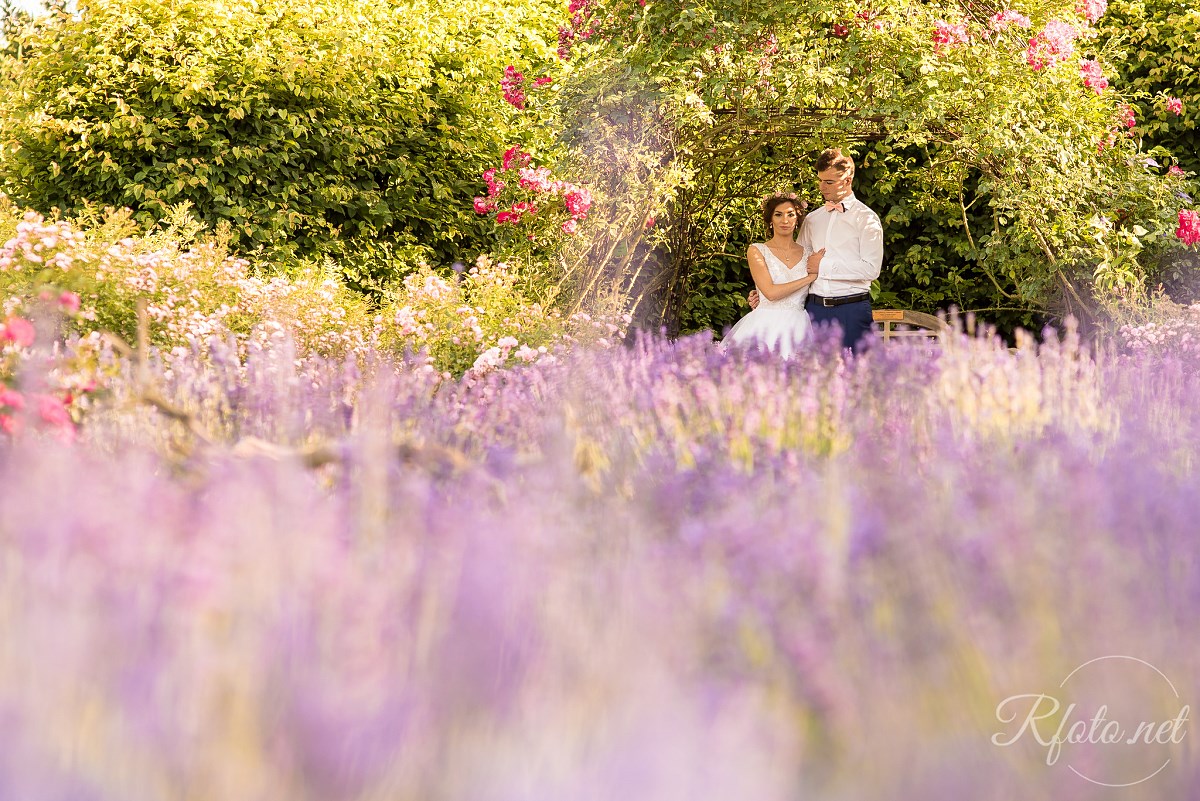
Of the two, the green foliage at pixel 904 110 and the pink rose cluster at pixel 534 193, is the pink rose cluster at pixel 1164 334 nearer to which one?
the green foliage at pixel 904 110

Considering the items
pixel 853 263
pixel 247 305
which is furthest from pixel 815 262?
pixel 247 305

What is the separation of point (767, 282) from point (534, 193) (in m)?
1.50

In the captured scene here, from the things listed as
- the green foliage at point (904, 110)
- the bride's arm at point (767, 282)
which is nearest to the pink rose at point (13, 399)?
the green foliage at point (904, 110)

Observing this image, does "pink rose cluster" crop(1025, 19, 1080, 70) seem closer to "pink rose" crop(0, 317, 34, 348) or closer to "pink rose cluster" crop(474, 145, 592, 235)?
"pink rose cluster" crop(474, 145, 592, 235)

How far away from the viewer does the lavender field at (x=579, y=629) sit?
0.99m

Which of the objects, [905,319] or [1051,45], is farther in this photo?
[905,319]

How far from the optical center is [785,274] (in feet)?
19.8

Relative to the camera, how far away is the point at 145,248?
20.0 feet

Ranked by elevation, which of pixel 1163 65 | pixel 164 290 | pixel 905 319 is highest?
pixel 1163 65

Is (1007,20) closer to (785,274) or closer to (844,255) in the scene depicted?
(844,255)

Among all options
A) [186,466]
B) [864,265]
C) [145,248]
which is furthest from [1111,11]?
[186,466]

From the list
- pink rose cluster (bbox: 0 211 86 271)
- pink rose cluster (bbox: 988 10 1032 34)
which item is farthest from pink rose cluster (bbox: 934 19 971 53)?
pink rose cluster (bbox: 0 211 86 271)

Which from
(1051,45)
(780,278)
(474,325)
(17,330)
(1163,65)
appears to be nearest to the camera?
(17,330)

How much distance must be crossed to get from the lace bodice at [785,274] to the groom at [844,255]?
0.26ft
